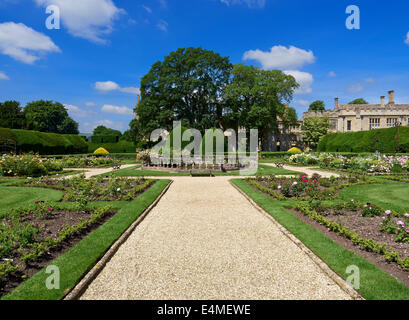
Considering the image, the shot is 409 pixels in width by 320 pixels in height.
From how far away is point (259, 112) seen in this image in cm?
3350

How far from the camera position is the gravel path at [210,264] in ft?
11.4

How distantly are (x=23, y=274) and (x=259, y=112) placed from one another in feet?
106

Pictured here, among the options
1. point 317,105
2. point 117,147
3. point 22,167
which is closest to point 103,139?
point 117,147

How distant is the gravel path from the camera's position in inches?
137

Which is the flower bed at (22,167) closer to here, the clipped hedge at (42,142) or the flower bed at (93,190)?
the flower bed at (93,190)

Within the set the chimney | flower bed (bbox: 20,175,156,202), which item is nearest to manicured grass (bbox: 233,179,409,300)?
flower bed (bbox: 20,175,156,202)

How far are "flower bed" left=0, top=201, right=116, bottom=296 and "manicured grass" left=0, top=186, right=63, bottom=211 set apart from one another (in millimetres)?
1808

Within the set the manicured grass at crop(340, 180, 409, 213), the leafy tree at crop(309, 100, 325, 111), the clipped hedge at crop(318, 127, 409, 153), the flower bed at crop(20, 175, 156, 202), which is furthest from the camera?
the leafy tree at crop(309, 100, 325, 111)

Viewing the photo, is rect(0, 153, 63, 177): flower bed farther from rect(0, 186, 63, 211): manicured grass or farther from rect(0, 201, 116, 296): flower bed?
rect(0, 201, 116, 296): flower bed

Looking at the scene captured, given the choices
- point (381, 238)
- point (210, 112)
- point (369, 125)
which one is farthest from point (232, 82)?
point (381, 238)

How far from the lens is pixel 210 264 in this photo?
170 inches

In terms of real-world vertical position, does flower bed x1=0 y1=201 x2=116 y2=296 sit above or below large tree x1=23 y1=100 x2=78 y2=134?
below

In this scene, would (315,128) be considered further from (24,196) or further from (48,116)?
(48,116)
